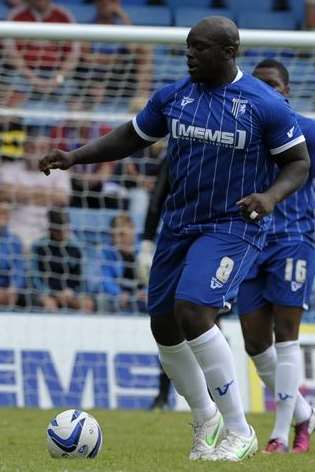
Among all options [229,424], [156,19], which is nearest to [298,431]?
Result: [229,424]

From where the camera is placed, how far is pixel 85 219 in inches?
520

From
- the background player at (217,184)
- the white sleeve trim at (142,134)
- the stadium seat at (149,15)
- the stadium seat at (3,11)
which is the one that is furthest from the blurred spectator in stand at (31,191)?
the background player at (217,184)

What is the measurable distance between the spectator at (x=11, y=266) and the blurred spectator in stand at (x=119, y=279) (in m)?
0.71

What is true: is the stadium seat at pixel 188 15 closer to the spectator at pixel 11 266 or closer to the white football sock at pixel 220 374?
the spectator at pixel 11 266

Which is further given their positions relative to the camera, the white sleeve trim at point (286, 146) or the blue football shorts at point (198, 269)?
the white sleeve trim at point (286, 146)

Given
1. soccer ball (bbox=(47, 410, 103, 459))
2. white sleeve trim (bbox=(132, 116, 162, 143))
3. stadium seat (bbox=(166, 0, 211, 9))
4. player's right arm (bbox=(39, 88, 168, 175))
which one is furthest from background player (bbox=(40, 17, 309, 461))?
stadium seat (bbox=(166, 0, 211, 9))

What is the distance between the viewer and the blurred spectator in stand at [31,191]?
42.4 feet

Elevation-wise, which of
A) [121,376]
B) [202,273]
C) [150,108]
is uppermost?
[150,108]

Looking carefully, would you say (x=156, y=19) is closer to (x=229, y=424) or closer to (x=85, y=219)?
Result: (x=85, y=219)

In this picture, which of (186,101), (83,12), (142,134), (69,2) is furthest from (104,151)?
(69,2)

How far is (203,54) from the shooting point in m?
6.49

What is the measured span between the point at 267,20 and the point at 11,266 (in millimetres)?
A: 6501

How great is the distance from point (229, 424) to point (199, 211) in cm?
114

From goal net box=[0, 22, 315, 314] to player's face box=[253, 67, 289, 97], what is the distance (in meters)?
4.62
